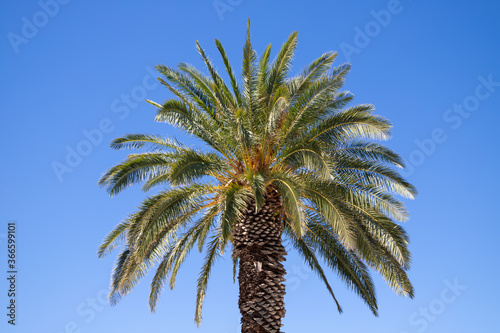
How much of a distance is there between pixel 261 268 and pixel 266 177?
2.28 meters

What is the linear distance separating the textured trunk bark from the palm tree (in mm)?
26

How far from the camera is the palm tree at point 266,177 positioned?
13.4 m

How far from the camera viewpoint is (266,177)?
1392 cm

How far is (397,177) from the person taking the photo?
1402cm

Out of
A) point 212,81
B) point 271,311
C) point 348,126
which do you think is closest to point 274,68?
point 212,81

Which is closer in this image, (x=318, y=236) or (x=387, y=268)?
(x=387, y=268)

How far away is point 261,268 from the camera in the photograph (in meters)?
14.0

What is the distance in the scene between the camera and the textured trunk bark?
13617 mm

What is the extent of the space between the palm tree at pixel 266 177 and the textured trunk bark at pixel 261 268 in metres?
0.03

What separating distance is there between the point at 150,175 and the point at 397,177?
6279mm

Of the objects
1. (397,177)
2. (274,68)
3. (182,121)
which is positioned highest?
→ (274,68)

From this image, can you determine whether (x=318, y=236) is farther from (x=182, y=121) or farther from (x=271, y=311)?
(x=182, y=121)

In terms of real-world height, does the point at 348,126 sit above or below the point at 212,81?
below

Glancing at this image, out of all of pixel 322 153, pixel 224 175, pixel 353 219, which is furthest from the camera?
pixel 224 175
